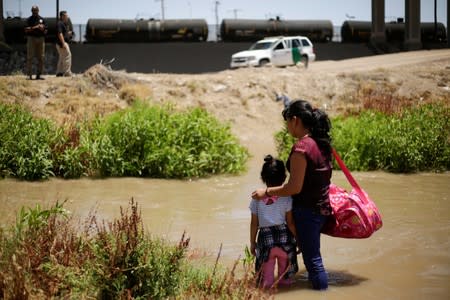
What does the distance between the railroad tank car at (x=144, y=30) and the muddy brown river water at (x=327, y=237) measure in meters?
25.9

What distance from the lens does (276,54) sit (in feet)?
104

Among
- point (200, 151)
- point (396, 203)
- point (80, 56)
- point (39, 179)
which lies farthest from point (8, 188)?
point (80, 56)

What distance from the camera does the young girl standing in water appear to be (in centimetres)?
557

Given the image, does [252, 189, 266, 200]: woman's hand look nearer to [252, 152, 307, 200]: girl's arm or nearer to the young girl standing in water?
the young girl standing in water

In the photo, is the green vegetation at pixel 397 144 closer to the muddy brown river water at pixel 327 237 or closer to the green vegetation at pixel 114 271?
the muddy brown river water at pixel 327 237

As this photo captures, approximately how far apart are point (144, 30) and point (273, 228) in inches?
1411

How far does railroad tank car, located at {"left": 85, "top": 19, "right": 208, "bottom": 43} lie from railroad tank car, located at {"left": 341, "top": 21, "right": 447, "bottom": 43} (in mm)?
9926

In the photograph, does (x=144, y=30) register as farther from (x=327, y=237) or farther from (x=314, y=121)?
(x=314, y=121)

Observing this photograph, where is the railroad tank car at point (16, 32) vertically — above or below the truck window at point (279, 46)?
above

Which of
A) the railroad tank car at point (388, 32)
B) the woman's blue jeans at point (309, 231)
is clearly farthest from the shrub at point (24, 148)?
the railroad tank car at point (388, 32)

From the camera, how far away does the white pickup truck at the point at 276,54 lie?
101 feet

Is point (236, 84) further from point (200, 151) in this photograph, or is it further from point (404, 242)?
point (404, 242)

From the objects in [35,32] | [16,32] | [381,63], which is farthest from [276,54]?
[35,32]

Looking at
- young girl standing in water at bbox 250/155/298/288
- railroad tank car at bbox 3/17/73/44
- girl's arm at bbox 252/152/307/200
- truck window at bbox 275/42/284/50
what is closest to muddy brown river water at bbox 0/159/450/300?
young girl standing in water at bbox 250/155/298/288
